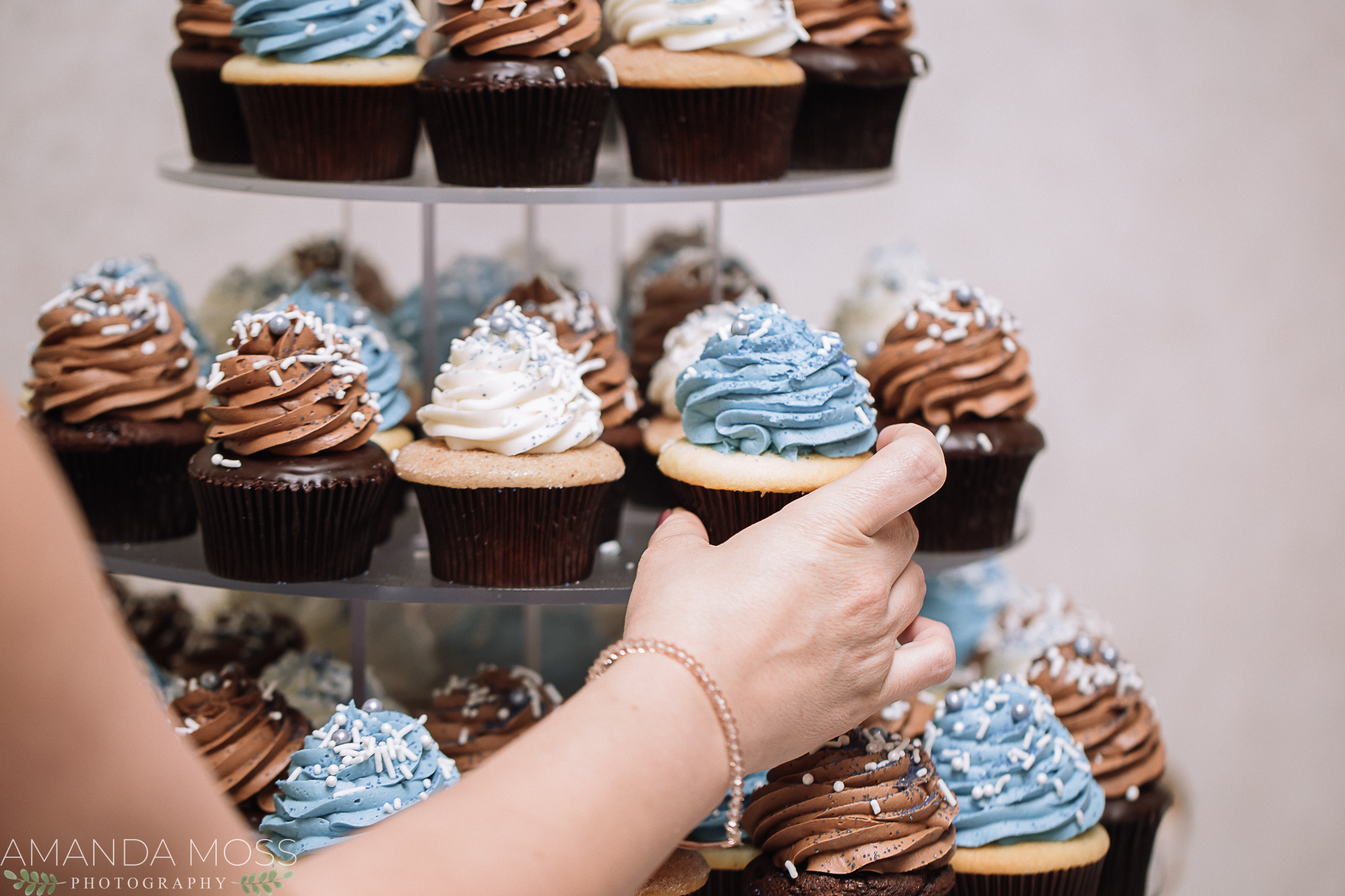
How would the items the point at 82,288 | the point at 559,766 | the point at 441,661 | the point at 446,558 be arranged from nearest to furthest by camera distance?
the point at 559,766, the point at 446,558, the point at 82,288, the point at 441,661

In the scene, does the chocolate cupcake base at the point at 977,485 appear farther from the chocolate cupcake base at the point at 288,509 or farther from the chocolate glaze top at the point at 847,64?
the chocolate cupcake base at the point at 288,509

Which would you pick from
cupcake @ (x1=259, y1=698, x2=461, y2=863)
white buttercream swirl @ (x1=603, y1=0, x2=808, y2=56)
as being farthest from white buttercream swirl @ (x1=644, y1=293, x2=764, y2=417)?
cupcake @ (x1=259, y1=698, x2=461, y2=863)

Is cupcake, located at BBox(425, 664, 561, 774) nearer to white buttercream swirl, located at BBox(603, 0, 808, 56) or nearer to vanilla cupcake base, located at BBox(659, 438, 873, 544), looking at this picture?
vanilla cupcake base, located at BBox(659, 438, 873, 544)

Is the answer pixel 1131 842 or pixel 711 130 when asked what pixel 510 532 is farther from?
pixel 1131 842

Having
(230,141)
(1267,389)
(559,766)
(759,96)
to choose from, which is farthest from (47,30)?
(1267,389)

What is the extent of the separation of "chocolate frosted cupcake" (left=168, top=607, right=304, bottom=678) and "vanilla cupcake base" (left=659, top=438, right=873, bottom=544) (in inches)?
52.6

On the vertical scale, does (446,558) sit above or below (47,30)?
below

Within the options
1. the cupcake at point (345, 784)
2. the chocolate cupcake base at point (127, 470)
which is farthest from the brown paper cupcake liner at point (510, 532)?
the chocolate cupcake base at point (127, 470)

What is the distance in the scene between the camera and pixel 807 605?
1.51 meters

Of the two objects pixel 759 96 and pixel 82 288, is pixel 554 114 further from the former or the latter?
pixel 82 288

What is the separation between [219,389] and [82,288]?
0.52 meters

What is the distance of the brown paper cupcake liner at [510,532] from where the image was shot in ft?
6.81

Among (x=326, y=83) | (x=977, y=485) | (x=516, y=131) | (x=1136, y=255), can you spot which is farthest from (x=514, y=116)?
(x=1136, y=255)

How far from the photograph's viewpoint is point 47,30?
4.18 meters
